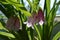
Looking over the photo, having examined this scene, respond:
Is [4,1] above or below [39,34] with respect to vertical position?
above

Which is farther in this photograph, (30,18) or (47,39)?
(47,39)

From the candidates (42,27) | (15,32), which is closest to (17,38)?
(15,32)

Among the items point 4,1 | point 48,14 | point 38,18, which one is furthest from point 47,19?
point 4,1

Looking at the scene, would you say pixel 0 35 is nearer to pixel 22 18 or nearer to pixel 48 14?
pixel 22 18

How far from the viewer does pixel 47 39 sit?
78cm

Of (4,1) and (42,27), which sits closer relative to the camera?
(4,1)

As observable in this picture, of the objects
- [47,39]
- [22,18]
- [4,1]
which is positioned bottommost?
[47,39]

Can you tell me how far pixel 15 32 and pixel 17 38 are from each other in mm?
29

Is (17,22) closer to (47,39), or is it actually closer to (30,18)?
(30,18)

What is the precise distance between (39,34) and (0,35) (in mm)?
175

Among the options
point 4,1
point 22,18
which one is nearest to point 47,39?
point 22,18

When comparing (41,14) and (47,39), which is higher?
(41,14)

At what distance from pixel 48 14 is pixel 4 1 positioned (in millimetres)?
244

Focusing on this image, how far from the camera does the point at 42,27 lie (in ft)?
2.57
